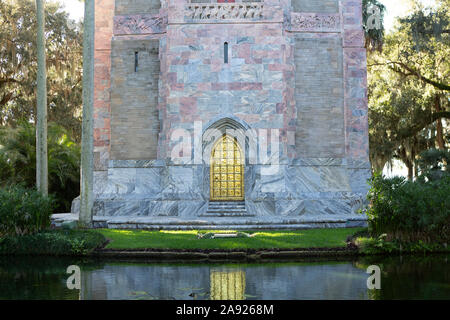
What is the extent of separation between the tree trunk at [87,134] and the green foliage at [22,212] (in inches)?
51.7

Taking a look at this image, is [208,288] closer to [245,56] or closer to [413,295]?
[413,295]

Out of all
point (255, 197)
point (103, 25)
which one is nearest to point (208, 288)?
point (255, 197)

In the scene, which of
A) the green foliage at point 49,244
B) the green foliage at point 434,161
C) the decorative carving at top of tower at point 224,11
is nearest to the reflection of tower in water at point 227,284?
the green foliage at point 49,244

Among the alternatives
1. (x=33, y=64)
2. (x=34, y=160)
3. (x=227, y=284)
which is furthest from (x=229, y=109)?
(x=33, y=64)

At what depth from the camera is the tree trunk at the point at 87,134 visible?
15.6 m

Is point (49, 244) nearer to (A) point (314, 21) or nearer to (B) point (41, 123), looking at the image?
(B) point (41, 123)

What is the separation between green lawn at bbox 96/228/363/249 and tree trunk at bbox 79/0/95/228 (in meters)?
1.08

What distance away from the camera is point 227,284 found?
28.3 feet

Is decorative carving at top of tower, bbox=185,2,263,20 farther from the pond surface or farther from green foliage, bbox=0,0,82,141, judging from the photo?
the pond surface

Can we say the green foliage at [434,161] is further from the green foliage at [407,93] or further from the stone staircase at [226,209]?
the stone staircase at [226,209]

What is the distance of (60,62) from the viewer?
2853 centimetres

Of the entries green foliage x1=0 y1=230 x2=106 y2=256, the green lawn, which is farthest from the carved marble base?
green foliage x1=0 y1=230 x2=106 y2=256

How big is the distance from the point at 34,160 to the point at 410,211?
696 inches

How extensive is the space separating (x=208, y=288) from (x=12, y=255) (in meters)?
7.18
